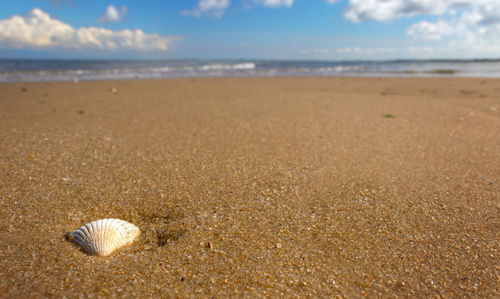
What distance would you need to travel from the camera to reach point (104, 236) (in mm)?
1661

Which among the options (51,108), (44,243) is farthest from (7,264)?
(51,108)

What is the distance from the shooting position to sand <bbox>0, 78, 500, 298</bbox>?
4.88ft

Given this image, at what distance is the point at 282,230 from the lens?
6.16ft

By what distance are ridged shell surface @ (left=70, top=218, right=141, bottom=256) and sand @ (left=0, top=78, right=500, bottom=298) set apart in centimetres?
4

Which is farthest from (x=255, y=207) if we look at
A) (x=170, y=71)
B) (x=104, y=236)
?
(x=170, y=71)

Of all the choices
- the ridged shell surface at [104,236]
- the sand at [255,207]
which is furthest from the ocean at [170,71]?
the ridged shell surface at [104,236]

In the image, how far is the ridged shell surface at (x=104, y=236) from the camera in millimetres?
1634

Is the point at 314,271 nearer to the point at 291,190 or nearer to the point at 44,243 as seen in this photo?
the point at 291,190

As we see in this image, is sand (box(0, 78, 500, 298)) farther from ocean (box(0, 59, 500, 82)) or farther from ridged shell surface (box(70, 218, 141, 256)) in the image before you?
ocean (box(0, 59, 500, 82))

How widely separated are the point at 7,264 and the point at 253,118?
3.67 meters

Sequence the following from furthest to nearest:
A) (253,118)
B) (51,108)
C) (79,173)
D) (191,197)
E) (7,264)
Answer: (51,108), (253,118), (79,173), (191,197), (7,264)

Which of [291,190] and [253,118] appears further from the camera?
[253,118]

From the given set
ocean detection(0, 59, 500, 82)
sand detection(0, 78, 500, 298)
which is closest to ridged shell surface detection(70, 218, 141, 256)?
sand detection(0, 78, 500, 298)

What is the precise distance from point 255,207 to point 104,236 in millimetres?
978
